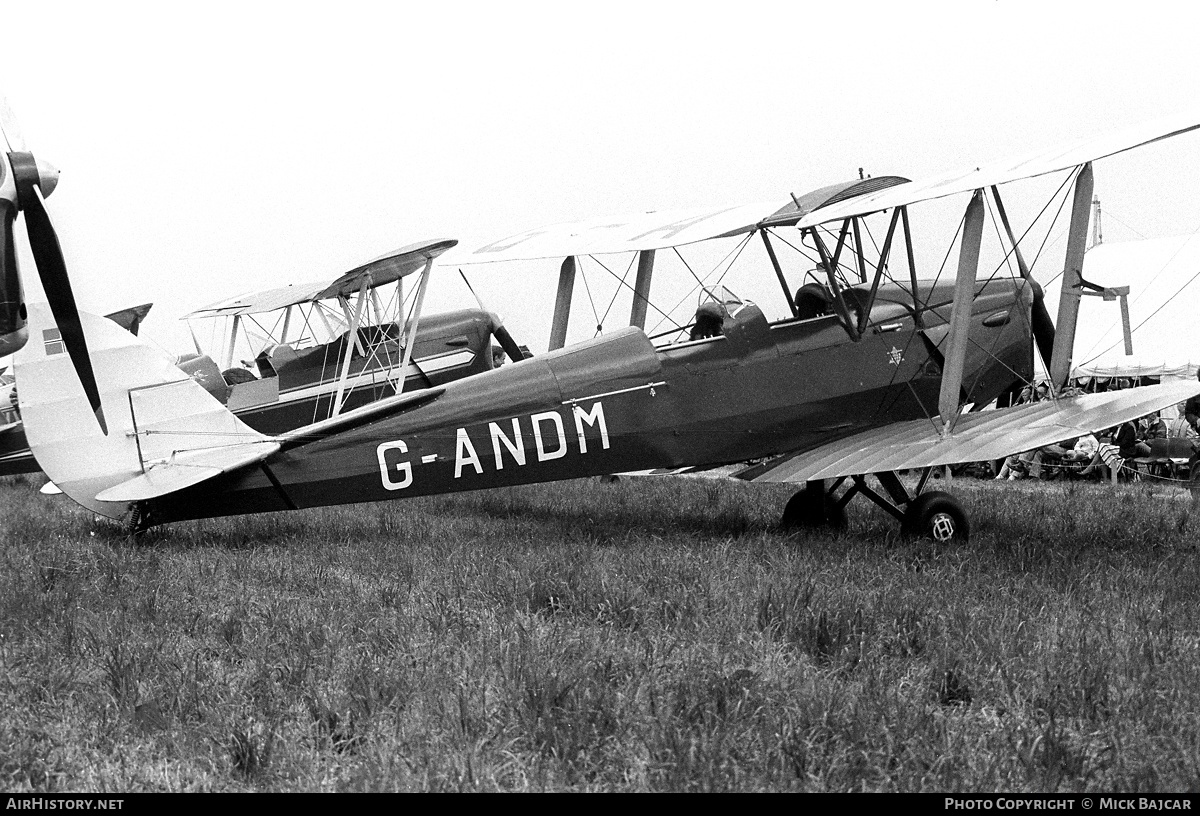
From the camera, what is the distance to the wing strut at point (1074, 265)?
685 cm

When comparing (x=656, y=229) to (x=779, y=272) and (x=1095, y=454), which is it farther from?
(x=1095, y=454)

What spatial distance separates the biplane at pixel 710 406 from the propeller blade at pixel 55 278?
79cm

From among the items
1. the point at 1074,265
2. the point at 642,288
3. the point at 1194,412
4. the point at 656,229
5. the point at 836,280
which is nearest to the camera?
the point at 1074,265

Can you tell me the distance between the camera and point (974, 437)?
7145 millimetres

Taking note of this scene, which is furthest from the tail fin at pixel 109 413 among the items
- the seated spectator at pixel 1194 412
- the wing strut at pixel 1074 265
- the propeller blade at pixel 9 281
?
the seated spectator at pixel 1194 412

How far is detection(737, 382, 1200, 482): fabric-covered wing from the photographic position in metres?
6.76

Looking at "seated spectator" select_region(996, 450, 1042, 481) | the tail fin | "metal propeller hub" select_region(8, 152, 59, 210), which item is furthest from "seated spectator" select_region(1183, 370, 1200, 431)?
"metal propeller hub" select_region(8, 152, 59, 210)

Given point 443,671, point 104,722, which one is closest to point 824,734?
point 443,671

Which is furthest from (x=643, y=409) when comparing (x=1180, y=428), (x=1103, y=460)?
(x=1180, y=428)

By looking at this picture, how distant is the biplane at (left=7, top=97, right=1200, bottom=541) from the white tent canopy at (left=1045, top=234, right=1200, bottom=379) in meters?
8.33

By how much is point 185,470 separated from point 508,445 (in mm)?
2120

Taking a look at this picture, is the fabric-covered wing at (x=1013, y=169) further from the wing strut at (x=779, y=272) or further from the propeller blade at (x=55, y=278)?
the propeller blade at (x=55, y=278)

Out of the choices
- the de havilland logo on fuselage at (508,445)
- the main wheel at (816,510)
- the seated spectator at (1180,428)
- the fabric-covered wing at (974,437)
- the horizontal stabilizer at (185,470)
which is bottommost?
the seated spectator at (1180,428)

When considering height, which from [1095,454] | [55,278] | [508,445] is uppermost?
[55,278]
